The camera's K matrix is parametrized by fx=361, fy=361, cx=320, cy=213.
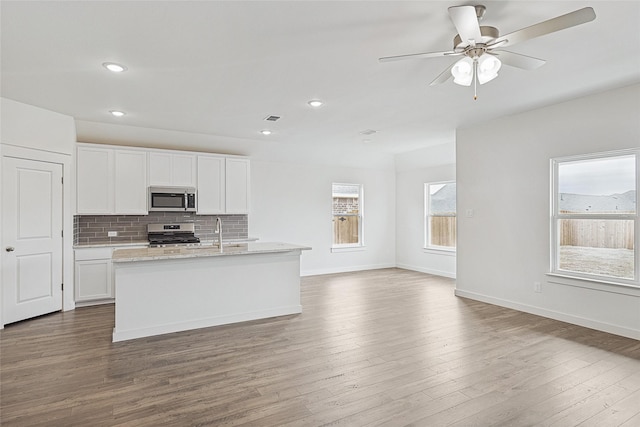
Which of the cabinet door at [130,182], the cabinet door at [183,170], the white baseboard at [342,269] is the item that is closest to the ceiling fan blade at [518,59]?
the cabinet door at [183,170]

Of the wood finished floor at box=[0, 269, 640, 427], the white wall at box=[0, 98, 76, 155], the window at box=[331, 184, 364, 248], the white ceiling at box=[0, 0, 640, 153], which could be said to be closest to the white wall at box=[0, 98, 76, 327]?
the white wall at box=[0, 98, 76, 155]

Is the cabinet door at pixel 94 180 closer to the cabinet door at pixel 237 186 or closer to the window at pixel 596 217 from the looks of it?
the cabinet door at pixel 237 186

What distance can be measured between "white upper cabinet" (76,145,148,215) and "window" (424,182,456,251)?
5536 millimetres

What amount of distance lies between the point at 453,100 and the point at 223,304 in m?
3.65

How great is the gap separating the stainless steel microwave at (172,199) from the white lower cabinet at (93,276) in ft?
3.06

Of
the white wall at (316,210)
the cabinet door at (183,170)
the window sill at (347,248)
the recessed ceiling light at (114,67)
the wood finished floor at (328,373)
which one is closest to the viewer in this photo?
the wood finished floor at (328,373)

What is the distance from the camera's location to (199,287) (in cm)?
412

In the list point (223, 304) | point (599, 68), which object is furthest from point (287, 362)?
point (599, 68)

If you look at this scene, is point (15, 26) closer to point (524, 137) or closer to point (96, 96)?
point (96, 96)

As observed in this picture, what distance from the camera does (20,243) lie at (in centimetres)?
437

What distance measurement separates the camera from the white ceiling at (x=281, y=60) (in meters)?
2.42

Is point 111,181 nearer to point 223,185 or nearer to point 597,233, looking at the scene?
point 223,185

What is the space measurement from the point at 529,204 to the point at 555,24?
312 centimetres

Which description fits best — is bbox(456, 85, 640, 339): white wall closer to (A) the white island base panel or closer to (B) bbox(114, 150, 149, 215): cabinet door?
(A) the white island base panel
